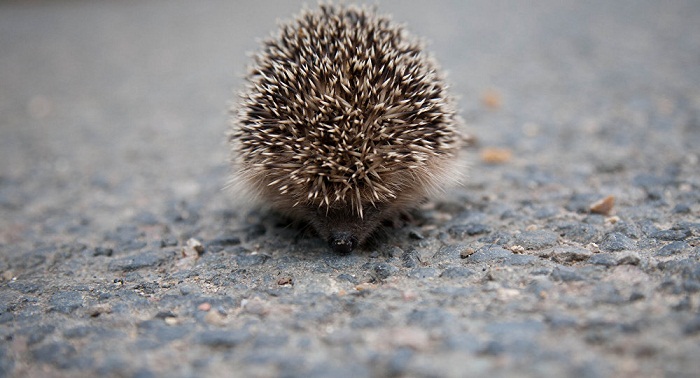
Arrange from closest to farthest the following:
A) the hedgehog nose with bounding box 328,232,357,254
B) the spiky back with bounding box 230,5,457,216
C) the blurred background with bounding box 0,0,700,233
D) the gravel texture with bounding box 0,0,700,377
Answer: the gravel texture with bounding box 0,0,700,377 → the spiky back with bounding box 230,5,457,216 → the hedgehog nose with bounding box 328,232,357,254 → the blurred background with bounding box 0,0,700,233

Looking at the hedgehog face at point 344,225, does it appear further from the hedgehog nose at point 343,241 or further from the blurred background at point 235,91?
the blurred background at point 235,91

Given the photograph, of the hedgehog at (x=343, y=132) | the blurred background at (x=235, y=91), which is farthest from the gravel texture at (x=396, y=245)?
the hedgehog at (x=343, y=132)

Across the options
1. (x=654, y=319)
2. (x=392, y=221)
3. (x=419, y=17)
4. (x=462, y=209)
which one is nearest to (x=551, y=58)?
(x=419, y=17)

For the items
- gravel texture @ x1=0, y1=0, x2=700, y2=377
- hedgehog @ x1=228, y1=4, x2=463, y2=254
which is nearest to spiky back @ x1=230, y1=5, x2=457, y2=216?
hedgehog @ x1=228, y1=4, x2=463, y2=254

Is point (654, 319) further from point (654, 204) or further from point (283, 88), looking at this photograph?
point (283, 88)

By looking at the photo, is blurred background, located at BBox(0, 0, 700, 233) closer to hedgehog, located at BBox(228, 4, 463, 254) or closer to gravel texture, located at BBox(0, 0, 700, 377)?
gravel texture, located at BBox(0, 0, 700, 377)
